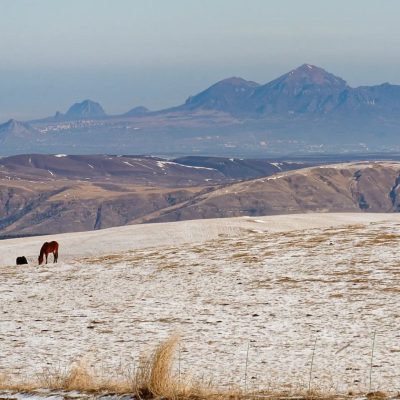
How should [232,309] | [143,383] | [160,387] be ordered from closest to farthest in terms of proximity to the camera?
[160,387] → [143,383] → [232,309]

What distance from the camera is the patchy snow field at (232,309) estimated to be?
1612 centimetres

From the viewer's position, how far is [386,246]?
28812mm

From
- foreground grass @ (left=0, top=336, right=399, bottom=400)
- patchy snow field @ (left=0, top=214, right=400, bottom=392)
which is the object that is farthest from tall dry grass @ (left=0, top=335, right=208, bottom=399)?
patchy snow field @ (left=0, top=214, right=400, bottom=392)

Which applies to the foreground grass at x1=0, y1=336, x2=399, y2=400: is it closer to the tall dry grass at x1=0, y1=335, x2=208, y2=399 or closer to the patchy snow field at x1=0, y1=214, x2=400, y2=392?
the tall dry grass at x1=0, y1=335, x2=208, y2=399

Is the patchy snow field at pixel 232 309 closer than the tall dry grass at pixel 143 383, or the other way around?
the tall dry grass at pixel 143 383

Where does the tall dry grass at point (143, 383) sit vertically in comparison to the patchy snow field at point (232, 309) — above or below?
above

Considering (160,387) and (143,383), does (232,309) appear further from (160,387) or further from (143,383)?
(160,387)

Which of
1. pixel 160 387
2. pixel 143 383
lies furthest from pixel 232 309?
pixel 160 387

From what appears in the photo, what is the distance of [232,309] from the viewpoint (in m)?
21.4

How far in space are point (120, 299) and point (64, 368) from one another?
734 centimetres

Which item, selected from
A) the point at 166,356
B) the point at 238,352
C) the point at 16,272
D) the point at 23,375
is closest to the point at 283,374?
the point at 238,352

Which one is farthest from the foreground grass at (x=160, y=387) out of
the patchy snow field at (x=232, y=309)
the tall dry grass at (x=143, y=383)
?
the patchy snow field at (x=232, y=309)

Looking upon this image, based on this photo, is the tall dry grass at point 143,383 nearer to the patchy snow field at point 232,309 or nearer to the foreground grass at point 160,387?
the foreground grass at point 160,387

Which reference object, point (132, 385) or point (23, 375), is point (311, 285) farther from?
point (132, 385)
